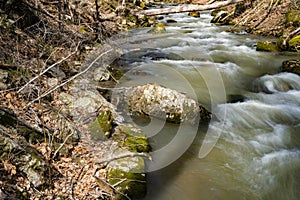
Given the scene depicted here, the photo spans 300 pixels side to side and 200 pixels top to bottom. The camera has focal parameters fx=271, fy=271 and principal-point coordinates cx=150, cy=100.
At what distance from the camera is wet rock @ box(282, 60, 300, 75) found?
892 cm

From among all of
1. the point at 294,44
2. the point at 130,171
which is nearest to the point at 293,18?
the point at 294,44

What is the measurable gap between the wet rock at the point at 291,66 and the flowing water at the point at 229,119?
0.21 m

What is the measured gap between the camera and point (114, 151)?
16.1 ft

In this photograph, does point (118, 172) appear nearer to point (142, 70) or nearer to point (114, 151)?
point (114, 151)

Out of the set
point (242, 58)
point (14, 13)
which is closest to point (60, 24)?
point (14, 13)

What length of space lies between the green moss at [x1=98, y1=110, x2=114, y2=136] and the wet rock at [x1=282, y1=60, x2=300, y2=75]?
6528 millimetres

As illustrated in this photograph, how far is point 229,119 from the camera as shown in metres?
6.88

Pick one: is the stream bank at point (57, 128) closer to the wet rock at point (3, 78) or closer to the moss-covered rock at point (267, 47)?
the wet rock at point (3, 78)

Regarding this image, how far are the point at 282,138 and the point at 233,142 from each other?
1.18 metres

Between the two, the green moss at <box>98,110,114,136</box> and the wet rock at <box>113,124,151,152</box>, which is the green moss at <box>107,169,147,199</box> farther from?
the green moss at <box>98,110,114,136</box>

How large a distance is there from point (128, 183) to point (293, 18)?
11230 millimetres

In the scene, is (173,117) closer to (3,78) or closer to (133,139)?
(133,139)

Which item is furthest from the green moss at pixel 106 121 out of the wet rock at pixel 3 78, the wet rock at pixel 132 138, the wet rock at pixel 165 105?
the wet rock at pixel 3 78

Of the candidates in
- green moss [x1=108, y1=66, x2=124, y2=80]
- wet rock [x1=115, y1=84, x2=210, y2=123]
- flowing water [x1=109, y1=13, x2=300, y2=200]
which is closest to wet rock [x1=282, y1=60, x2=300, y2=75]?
flowing water [x1=109, y1=13, x2=300, y2=200]
